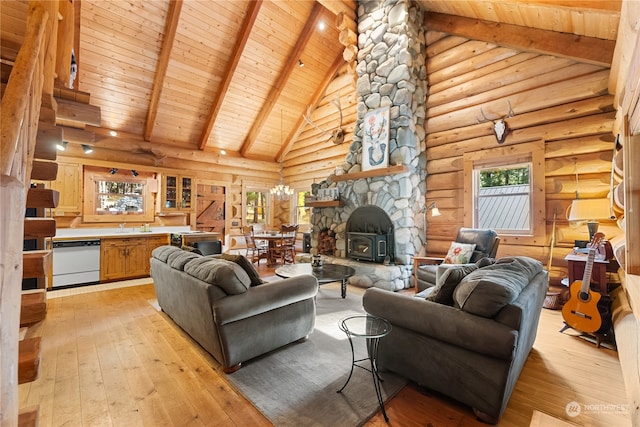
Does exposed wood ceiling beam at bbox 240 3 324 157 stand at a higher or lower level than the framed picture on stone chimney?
higher

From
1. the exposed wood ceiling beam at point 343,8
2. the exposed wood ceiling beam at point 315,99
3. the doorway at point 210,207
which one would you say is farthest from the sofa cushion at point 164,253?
the exposed wood ceiling beam at point 315,99

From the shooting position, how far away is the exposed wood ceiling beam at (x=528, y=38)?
340 centimetres

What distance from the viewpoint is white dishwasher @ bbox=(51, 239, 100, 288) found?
476 cm

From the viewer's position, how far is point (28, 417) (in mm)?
1218

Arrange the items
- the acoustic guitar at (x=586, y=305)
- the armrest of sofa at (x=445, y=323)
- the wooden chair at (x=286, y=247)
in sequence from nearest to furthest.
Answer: the armrest of sofa at (x=445, y=323)
the acoustic guitar at (x=586, y=305)
the wooden chair at (x=286, y=247)

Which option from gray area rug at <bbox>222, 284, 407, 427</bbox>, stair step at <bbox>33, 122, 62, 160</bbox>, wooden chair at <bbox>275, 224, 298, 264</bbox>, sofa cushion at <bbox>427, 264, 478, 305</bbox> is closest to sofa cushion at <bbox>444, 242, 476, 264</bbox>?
gray area rug at <bbox>222, 284, 407, 427</bbox>

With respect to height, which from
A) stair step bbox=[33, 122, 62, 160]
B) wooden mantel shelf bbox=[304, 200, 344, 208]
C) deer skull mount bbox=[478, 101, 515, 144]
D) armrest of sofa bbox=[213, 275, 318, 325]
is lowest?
armrest of sofa bbox=[213, 275, 318, 325]

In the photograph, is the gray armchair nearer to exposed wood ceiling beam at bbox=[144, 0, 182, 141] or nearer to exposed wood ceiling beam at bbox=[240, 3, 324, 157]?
exposed wood ceiling beam at bbox=[240, 3, 324, 157]

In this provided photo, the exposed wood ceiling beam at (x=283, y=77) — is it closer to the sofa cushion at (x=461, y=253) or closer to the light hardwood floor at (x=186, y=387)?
the sofa cushion at (x=461, y=253)

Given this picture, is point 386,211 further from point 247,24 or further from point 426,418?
point 247,24

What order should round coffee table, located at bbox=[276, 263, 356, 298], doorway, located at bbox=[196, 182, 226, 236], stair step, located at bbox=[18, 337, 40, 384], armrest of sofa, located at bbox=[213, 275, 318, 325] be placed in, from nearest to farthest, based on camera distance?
stair step, located at bbox=[18, 337, 40, 384] → armrest of sofa, located at bbox=[213, 275, 318, 325] → round coffee table, located at bbox=[276, 263, 356, 298] → doorway, located at bbox=[196, 182, 226, 236]

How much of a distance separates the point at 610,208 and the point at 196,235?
655 centimetres

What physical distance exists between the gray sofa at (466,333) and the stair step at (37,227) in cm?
229

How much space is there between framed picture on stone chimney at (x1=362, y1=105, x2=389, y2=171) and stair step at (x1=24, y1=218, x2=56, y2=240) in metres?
4.41
